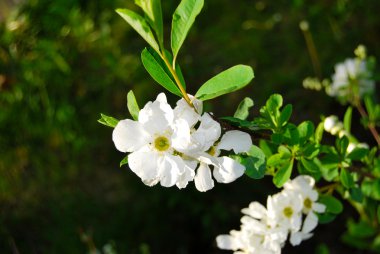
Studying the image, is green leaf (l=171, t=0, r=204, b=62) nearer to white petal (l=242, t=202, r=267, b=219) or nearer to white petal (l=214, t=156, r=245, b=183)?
white petal (l=214, t=156, r=245, b=183)

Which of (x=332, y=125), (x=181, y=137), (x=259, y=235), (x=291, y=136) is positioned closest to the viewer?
(x=181, y=137)

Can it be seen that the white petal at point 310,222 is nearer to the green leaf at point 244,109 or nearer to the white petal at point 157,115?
the green leaf at point 244,109

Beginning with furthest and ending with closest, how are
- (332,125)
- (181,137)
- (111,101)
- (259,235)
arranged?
(111,101) < (332,125) < (259,235) < (181,137)

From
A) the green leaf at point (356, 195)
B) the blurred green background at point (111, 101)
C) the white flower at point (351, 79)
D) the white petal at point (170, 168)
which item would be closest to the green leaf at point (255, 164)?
the white petal at point (170, 168)

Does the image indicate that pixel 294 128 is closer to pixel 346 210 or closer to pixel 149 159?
pixel 149 159

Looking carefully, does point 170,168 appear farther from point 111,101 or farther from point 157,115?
point 111,101

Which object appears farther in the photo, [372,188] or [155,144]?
[372,188]

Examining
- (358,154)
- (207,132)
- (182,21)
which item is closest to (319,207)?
(358,154)
